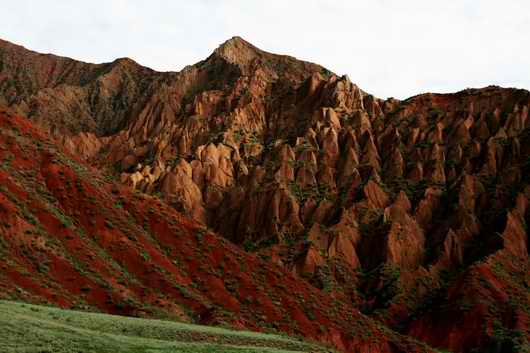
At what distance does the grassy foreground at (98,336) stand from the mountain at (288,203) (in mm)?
8985

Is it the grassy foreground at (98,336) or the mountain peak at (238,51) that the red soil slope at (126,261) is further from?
the mountain peak at (238,51)

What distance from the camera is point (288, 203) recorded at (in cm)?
8869

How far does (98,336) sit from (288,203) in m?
64.9

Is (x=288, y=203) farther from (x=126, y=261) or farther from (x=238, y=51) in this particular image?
(x=238, y=51)

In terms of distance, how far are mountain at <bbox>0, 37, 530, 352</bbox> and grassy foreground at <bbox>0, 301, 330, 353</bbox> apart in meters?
8.99

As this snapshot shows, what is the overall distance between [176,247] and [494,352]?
30268mm

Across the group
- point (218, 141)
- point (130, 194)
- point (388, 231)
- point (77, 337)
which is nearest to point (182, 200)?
point (218, 141)

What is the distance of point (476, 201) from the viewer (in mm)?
88250

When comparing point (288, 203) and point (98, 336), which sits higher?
point (288, 203)

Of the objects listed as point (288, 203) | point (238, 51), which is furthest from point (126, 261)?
point (238, 51)

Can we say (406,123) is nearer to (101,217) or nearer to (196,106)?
(196,106)

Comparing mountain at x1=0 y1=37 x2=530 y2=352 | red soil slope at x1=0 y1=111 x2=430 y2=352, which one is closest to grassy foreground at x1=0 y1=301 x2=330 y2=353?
mountain at x1=0 y1=37 x2=530 y2=352

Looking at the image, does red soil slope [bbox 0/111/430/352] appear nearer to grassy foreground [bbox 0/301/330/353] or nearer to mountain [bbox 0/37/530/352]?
mountain [bbox 0/37/530/352]

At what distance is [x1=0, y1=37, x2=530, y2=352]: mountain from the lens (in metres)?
51.0
